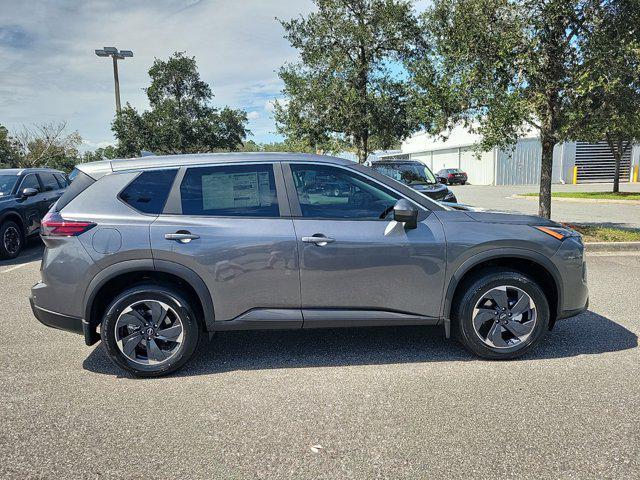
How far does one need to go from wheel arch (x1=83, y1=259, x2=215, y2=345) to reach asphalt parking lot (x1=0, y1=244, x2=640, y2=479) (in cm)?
49

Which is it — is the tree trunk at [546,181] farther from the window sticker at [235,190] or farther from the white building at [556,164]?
the white building at [556,164]

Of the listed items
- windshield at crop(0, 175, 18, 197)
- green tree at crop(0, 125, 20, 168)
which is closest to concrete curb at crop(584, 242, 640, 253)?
windshield at crop(0, 175, 18, 197)

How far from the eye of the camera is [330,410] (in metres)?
3.07

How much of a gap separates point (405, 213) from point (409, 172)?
790 centimetres

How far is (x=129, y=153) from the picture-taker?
25469 millimetres

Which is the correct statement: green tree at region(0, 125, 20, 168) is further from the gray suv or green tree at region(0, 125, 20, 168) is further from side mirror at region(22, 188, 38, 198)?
the gray suv

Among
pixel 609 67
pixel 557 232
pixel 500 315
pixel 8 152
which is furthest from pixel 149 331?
pixel 8 152

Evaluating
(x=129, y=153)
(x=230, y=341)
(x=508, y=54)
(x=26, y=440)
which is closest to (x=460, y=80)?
(x=508, y=54)

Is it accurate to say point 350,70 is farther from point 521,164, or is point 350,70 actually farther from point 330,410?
point 521,164

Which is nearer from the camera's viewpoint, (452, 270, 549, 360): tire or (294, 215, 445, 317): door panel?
(294, 215, 445, 317): door panel

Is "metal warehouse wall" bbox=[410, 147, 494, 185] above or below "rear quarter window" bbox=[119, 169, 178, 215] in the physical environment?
above

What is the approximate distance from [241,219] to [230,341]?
55.4 inches

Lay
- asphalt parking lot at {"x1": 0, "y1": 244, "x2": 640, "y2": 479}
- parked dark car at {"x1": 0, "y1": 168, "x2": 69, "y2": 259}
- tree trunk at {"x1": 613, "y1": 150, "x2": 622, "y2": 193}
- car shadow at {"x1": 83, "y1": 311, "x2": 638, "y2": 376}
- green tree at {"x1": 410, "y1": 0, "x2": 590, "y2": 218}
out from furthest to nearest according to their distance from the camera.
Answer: tree trunk at {"x1": 613, "y1": 150, "x2": 622, "y2": 193} < parked dark car at {"x1": 0, "y1": 168, "x2": 69, "y2": 259} < green tree at {"x1": 410, "y1": 0, "x2": 590, "y2": 218} < car shadow at {"x1": 83, "y1": 311, "x2": 638, "y2": 376} < asphalt parking lot at {"x1": 0, "y1": 244, "x2": 640, "y2": 479}

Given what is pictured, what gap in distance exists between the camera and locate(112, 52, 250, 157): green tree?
24.0 metres
